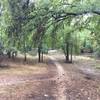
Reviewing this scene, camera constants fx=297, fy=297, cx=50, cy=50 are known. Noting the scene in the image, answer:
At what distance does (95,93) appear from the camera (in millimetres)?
16969

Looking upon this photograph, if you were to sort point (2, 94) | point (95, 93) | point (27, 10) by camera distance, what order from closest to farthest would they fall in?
point (27, 10), point (2, 94), point (95, 93)

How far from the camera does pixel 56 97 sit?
585 inches

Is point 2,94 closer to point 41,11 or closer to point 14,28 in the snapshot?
point 14,28

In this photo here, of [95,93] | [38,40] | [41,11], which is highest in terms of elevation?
[41,11]

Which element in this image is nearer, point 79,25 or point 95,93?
point 95,93

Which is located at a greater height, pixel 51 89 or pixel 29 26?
pixel 29 26

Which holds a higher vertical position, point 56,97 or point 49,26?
point 49,26

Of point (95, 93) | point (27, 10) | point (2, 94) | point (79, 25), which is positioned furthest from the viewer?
point (79, 25)

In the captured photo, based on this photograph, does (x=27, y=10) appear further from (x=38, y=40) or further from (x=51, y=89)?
(x=51, y=89)

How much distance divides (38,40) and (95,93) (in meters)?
4.59

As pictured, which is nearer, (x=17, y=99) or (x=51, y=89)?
(x=17, y=99)

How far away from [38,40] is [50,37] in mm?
1729

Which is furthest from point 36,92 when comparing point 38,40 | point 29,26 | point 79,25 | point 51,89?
point 79,25

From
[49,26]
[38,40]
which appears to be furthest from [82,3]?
[38,40]
